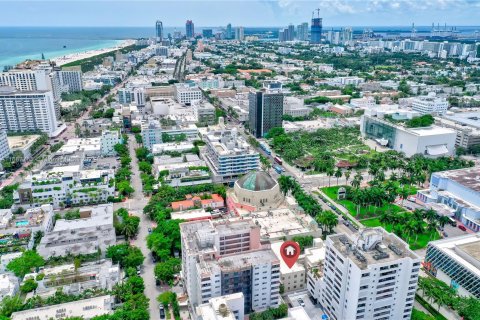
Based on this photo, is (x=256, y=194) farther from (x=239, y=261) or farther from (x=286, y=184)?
(x=239, y=261)

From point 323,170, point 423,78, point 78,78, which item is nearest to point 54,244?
point 323,170

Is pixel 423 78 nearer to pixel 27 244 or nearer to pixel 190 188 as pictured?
pixel 190 188

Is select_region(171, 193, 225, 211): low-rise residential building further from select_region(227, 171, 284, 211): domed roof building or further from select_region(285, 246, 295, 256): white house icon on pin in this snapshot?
select_region(285, 246, 295, 256): white house icon on pin

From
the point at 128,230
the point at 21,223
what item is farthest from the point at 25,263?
the point at 128,230

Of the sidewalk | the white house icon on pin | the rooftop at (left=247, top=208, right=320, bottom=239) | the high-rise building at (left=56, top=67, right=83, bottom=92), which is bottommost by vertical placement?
the sidewalk

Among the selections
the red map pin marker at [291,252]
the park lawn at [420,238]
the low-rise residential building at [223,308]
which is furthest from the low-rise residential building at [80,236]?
the park lawn at [420,238]

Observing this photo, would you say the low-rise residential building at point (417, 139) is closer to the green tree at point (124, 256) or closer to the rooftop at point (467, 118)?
the rooftop at point (467, 118)

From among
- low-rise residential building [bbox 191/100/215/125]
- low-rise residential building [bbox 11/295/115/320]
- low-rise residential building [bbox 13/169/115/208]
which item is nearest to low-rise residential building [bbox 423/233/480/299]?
low-rise residential building [bbox 11/295/115/320]
